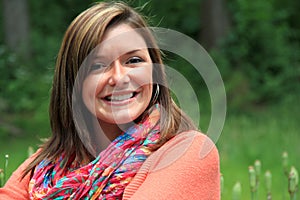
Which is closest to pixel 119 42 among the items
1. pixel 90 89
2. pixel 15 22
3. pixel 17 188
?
pixel 90 89

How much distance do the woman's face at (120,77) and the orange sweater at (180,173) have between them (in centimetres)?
17

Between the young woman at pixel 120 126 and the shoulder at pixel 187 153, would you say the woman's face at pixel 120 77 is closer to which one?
the young woman at pixel 120 126

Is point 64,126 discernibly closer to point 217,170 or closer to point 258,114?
point 217,170

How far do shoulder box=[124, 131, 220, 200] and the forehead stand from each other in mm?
305

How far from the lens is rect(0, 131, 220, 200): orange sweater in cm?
162

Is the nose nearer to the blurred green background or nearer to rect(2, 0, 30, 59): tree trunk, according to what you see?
the blurred green background

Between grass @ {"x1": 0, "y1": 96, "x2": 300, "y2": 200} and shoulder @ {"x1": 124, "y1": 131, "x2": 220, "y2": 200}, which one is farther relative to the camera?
grass @ {"x1": 0, "y1": 96, "x2": 300, "y2": 200}

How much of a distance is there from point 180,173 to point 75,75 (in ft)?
1.62

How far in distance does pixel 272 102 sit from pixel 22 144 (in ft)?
14.4

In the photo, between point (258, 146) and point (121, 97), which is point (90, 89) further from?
point (258, 146)

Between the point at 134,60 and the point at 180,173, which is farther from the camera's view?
the point at 134,60

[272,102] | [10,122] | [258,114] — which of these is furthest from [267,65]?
[10,122]

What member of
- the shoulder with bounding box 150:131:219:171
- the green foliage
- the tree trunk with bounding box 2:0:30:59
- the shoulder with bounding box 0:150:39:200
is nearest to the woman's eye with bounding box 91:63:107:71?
the shoulder with bounding box 150:131:219:171

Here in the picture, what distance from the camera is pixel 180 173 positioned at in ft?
5.32
